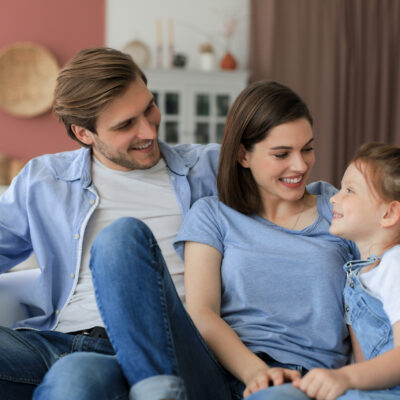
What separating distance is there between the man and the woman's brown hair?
0.17 meters

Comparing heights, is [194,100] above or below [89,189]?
below

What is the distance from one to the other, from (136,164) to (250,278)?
53 cm

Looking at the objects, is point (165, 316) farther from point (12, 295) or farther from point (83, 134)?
point (83, 134)

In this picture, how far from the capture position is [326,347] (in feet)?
4.40

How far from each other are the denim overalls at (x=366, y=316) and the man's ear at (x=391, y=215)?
0.27ft

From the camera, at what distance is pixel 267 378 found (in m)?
1.15

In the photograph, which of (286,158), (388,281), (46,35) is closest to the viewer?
(388,281)

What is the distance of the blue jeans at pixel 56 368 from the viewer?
1.03 metres

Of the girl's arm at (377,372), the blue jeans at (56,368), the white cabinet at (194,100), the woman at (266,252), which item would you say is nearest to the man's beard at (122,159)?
the woman at (266,252)

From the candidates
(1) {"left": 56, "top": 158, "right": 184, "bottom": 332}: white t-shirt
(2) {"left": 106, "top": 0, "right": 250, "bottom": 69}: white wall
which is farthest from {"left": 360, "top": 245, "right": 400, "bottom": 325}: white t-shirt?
(2) {"left": 106, "top": 0, "right": 250, "bottom": 69}: white wall

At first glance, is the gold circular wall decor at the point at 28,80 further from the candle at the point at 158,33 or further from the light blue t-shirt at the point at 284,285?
the light blue t-shirt at the point at 284,285

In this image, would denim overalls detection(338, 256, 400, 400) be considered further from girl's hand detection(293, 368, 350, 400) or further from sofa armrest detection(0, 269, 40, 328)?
sofa armrest detection(0, 269, 40, 328)

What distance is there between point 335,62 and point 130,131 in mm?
3739

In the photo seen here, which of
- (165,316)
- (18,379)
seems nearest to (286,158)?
(165,316)
